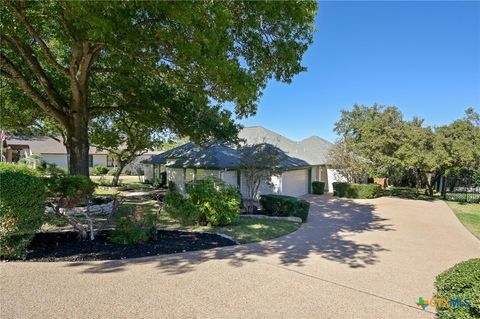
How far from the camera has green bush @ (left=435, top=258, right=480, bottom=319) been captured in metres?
3.59

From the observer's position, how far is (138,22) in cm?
761

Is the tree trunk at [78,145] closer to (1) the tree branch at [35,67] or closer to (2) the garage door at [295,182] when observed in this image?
(1) the tree branch at [35,67]

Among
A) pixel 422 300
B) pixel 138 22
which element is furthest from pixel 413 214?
pixel 138 22

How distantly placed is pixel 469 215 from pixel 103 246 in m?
17.4

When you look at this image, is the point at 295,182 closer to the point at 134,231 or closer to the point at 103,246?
the point at 134,231

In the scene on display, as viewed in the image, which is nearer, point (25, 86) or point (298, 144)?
point (25, 86)

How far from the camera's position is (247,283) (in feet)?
18.3

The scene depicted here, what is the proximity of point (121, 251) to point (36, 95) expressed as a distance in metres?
9.09

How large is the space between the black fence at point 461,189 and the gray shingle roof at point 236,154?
9.54 m

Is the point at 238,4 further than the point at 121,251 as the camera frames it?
Yes

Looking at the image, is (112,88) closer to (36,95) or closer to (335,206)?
(36,95)

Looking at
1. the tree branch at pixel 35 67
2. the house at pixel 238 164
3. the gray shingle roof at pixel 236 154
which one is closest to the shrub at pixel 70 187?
the tree branch at pixel 35 67

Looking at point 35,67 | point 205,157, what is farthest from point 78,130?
point 205,157

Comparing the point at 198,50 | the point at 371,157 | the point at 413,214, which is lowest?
the point at 413,214
